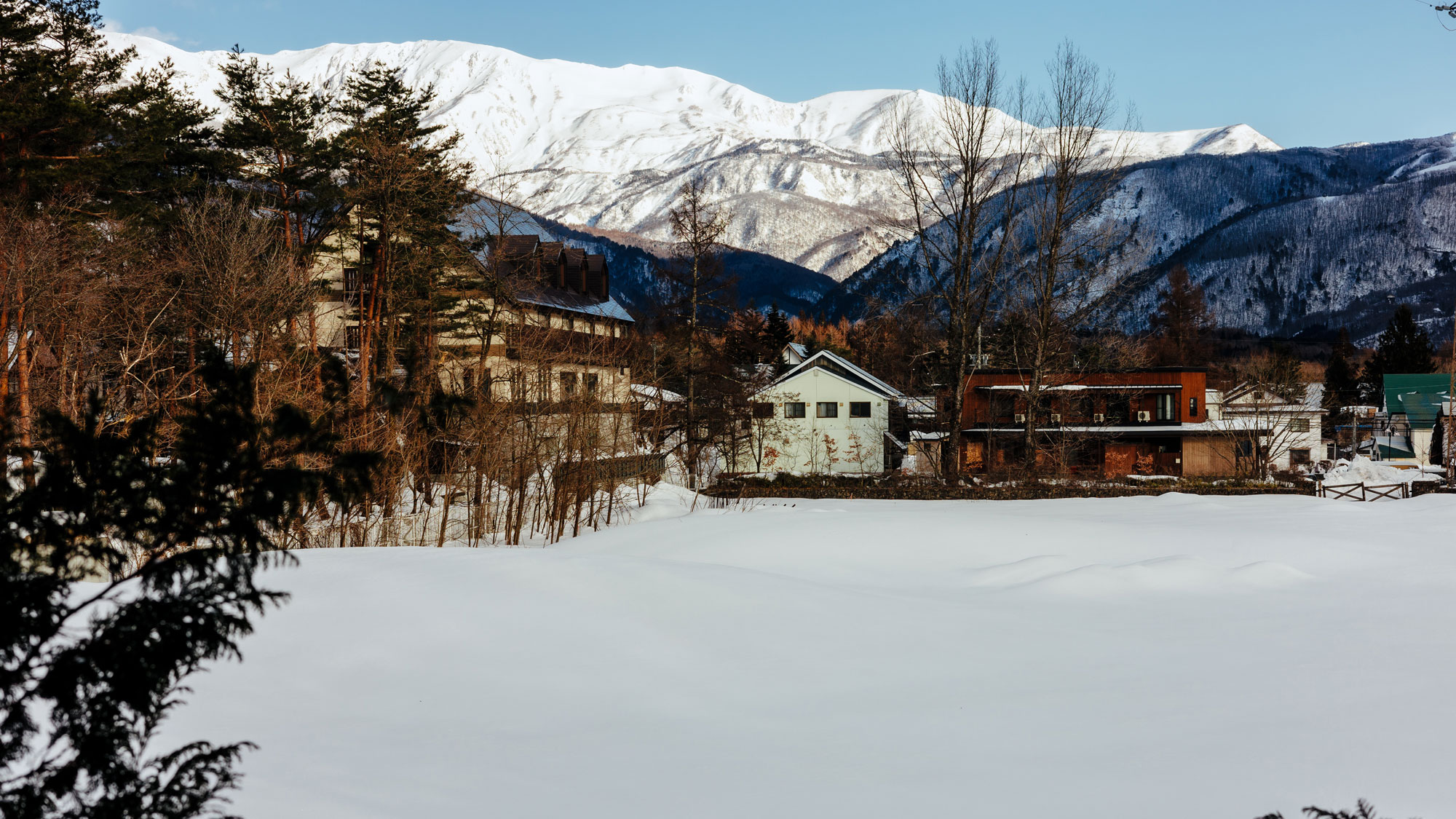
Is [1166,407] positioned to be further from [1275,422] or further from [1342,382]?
[1342,382]

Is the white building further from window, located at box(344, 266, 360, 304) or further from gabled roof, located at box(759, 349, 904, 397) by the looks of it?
window, located at box(344, 266, 360, 304)

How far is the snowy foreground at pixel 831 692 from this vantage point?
5.87m

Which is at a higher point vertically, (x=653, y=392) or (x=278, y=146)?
(x=278, y=146)

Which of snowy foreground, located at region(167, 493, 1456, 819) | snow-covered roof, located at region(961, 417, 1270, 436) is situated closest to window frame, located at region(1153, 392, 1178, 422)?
snow-covered roof, located at region(961, 417, 1270, 436)

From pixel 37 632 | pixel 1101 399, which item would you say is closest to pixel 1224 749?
pixel 37 632

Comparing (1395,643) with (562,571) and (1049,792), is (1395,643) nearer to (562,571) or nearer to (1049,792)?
(1049,792)

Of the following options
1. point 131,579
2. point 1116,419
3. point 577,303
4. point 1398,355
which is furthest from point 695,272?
point 1398,355

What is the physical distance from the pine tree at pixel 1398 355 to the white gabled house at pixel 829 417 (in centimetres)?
4246

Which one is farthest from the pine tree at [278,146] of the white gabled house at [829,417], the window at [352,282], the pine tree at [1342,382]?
the pine tree at [1342,382]

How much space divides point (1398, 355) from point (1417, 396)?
9565mm

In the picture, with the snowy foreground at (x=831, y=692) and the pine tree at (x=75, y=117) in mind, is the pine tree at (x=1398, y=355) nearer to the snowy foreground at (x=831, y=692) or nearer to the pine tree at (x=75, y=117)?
the snowy foreground at (x=831, y=692)

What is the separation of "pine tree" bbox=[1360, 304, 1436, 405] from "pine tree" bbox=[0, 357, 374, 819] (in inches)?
2981

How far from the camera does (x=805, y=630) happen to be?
9523mm

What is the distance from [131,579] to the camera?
2727 millimetres
